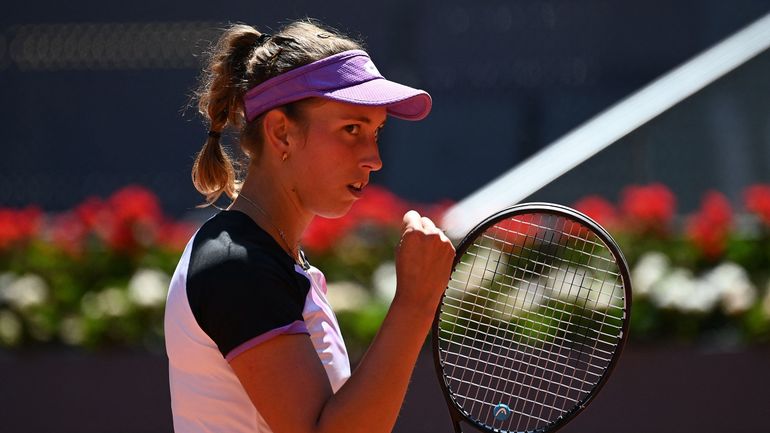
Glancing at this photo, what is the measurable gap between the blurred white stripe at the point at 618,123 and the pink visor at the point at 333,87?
126 inches

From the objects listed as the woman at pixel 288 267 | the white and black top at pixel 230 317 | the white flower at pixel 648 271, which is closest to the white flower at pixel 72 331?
the white flower at pixel 648 271

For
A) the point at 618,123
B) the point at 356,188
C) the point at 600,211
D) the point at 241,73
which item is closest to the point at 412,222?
the point at 356,188

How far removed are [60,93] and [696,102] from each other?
5289mm

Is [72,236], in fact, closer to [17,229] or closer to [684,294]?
[17,229]

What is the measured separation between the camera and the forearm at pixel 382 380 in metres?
1.69

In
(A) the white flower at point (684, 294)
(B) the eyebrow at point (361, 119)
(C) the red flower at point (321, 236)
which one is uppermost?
(A) the white flower at point (684, 294)

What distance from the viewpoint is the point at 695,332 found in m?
4.68

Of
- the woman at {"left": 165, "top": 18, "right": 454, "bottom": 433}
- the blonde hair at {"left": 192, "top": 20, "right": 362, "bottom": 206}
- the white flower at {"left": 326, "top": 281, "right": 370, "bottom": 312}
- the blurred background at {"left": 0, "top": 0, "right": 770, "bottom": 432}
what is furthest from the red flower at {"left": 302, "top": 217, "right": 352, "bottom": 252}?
the woman at {"left": 165, "top": 18, "right": 454, "bottom": 433}

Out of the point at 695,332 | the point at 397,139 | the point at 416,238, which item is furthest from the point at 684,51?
the point at 416,238

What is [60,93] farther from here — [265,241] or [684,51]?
[265,241]

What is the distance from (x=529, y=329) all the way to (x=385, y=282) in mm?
2455

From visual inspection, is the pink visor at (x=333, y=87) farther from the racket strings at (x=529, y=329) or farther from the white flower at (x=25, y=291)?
the white flower at (x=25, y=291)

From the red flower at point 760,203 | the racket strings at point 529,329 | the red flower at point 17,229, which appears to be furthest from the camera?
the red flower at point 17,229

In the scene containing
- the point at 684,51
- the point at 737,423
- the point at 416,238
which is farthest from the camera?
the point at 684,51
